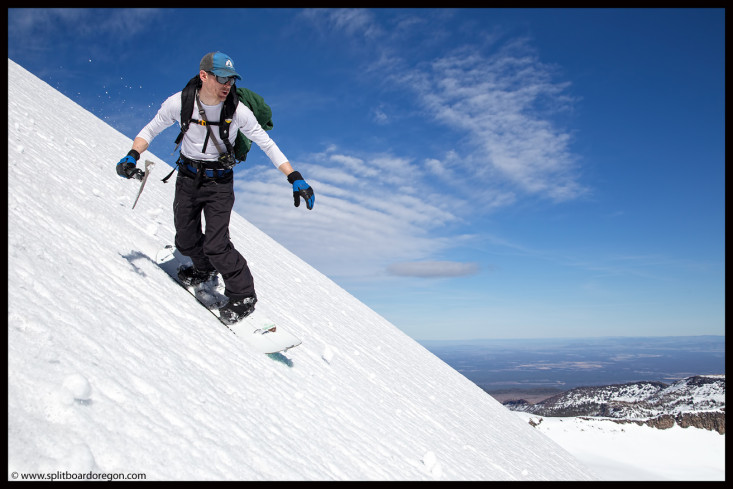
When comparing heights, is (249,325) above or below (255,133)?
below

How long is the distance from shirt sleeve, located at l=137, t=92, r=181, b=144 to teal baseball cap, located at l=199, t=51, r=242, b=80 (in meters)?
0.47

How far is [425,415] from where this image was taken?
5.46 metres

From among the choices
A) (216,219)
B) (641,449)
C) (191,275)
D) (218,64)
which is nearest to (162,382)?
(216,219)

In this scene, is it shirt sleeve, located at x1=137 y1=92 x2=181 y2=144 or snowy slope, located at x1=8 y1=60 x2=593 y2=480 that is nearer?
snowy slope, located at x1=8 y1=60 x2=593 y2=480

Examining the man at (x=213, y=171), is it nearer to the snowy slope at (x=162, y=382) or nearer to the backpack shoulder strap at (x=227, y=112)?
the backpack shoulder strap at (x=227, y=112)

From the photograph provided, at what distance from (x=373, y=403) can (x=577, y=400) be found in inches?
2021

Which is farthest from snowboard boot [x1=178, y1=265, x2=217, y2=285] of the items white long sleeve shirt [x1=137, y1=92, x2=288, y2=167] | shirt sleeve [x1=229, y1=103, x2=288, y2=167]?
shirt sleeve [x1=229, y1=103, x2=288, y2=167]

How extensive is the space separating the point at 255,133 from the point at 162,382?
92.3 inches

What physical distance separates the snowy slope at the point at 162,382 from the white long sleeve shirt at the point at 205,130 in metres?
1.29

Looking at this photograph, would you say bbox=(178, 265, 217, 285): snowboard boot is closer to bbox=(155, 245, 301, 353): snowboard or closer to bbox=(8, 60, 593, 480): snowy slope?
bbox=(155, 245, 301, 353): snowboard

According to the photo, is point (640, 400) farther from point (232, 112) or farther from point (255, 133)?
point (232, 112)

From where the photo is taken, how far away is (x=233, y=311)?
3.96 metres

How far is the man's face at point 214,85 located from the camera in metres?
3.57

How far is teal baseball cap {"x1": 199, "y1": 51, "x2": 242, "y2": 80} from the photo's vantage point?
3.50 m
